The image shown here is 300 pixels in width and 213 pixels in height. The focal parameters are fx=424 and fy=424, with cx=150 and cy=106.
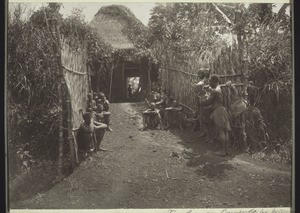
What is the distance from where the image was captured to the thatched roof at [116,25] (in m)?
1.98

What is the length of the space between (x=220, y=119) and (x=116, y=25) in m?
0.67

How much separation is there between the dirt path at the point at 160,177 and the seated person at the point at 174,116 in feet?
0.14

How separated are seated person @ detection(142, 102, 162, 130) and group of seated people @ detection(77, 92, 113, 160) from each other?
17cm

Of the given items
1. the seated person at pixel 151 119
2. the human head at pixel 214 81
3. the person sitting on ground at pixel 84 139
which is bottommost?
the person sitting on ground at pixel 84 139

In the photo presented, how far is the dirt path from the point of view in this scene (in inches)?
77.6

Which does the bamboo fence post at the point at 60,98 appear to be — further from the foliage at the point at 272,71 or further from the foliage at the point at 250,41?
the foliage at the point at 272,71

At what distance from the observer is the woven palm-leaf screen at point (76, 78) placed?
1987mm

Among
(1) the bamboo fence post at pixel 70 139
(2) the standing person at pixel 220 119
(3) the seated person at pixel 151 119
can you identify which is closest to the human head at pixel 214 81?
(2) the standing person at pixel 220 119

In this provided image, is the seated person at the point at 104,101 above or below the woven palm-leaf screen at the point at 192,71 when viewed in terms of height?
below

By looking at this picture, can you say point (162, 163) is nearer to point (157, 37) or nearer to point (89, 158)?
point (89, 158)

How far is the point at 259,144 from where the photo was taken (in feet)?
6.75

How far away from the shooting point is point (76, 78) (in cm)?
202

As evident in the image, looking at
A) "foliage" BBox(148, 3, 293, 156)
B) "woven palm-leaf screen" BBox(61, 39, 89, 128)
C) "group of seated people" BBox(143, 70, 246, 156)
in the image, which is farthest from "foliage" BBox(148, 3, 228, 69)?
"woven palm-leaf screen" BBox(61, 39, 89, 128)

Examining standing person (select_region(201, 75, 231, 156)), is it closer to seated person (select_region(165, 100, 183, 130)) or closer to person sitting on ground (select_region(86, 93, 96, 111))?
seated person (select_region(165, 100, 183, 130))
